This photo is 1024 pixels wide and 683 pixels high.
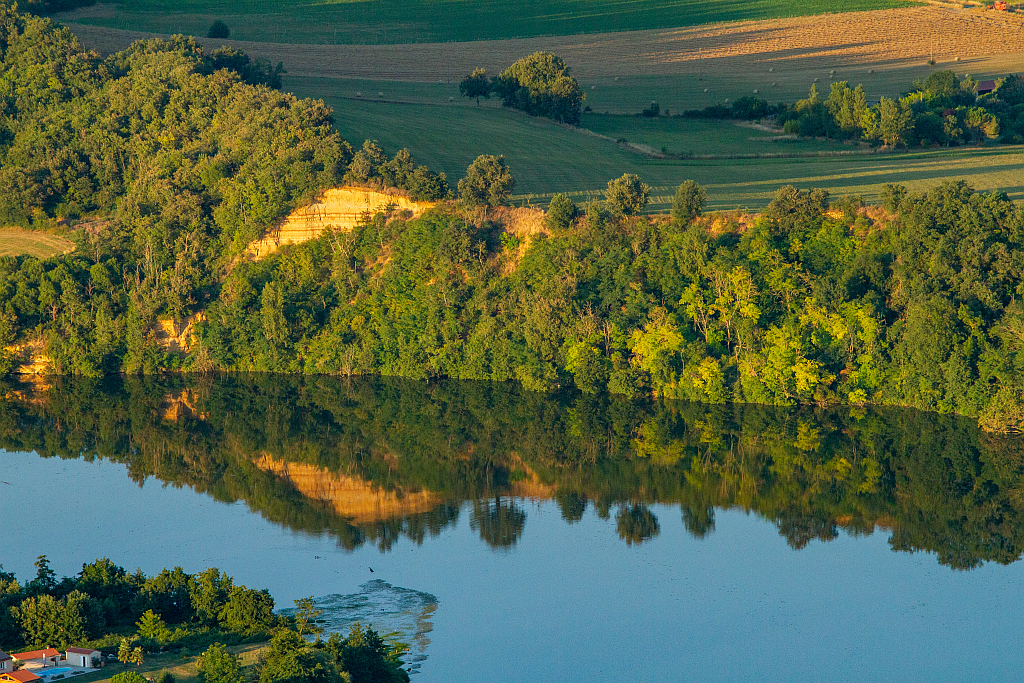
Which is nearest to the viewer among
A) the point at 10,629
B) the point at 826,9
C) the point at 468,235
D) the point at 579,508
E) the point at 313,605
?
the point at 10,629

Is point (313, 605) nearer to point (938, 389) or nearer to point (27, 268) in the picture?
point (938, 389)

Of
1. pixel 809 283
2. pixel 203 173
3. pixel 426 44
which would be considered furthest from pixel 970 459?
pixel 426 44

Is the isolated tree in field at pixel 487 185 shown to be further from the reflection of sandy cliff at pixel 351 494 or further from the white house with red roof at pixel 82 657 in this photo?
the white house with red roof at pixel 82 657

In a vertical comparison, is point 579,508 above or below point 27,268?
below

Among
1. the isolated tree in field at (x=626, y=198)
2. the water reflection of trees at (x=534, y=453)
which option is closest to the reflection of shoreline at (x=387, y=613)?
the water reflection of trees at (x=534, y=453)

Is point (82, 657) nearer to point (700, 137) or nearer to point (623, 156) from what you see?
point (623, 156)

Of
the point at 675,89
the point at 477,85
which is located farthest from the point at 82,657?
the point at 675,89
